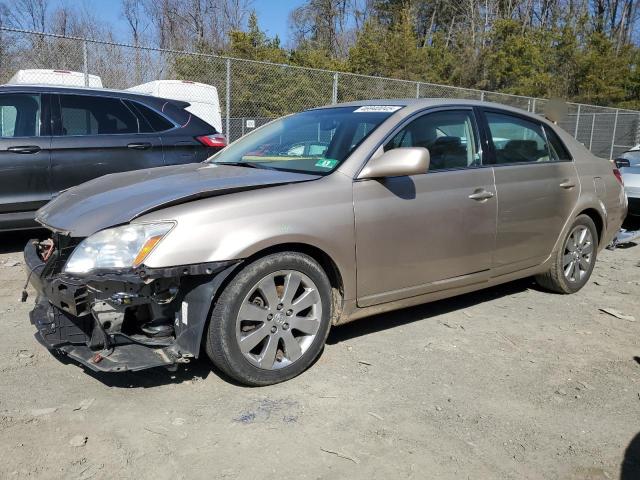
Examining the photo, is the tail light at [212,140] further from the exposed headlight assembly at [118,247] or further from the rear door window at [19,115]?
the exposed headlight assembly at [118,247]

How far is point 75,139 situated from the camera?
5.84 metres

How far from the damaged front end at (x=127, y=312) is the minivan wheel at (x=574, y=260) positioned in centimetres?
324

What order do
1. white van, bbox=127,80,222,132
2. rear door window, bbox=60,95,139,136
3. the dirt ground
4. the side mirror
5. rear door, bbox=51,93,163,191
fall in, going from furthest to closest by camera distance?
1. white van, bbox=127,80,222,132
2. rear door window, bbox=60,95,139,136
3. rear door, bbox=51,93,163,191
4. the side mirror
5. the dirt ground

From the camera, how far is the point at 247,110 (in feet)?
41.5

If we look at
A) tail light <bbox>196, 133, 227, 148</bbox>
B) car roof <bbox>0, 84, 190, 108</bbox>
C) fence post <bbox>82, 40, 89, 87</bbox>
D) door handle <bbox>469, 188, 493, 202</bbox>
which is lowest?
door handle <bbox>469, 188, 493, 202</bbox>

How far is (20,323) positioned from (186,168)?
1.62 metres

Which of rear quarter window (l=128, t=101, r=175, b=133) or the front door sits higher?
rear quarter window (l=128, t=101, r=175, b=133)

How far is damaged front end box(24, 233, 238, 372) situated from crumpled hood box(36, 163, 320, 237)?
174 mm

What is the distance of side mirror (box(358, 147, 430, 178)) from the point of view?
346 centimetres

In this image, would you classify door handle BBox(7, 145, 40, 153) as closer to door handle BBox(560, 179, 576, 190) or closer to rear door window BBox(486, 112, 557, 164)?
rear door window BBox(486, 112, 557, 164)

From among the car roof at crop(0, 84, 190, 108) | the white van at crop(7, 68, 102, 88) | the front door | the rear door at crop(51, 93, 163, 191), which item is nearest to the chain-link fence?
the white van at crop(7, 68, 102, 88)

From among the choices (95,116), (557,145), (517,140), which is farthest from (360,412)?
(95,116)

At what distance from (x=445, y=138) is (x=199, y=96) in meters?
7.84

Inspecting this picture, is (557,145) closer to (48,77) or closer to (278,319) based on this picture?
(278,319)
